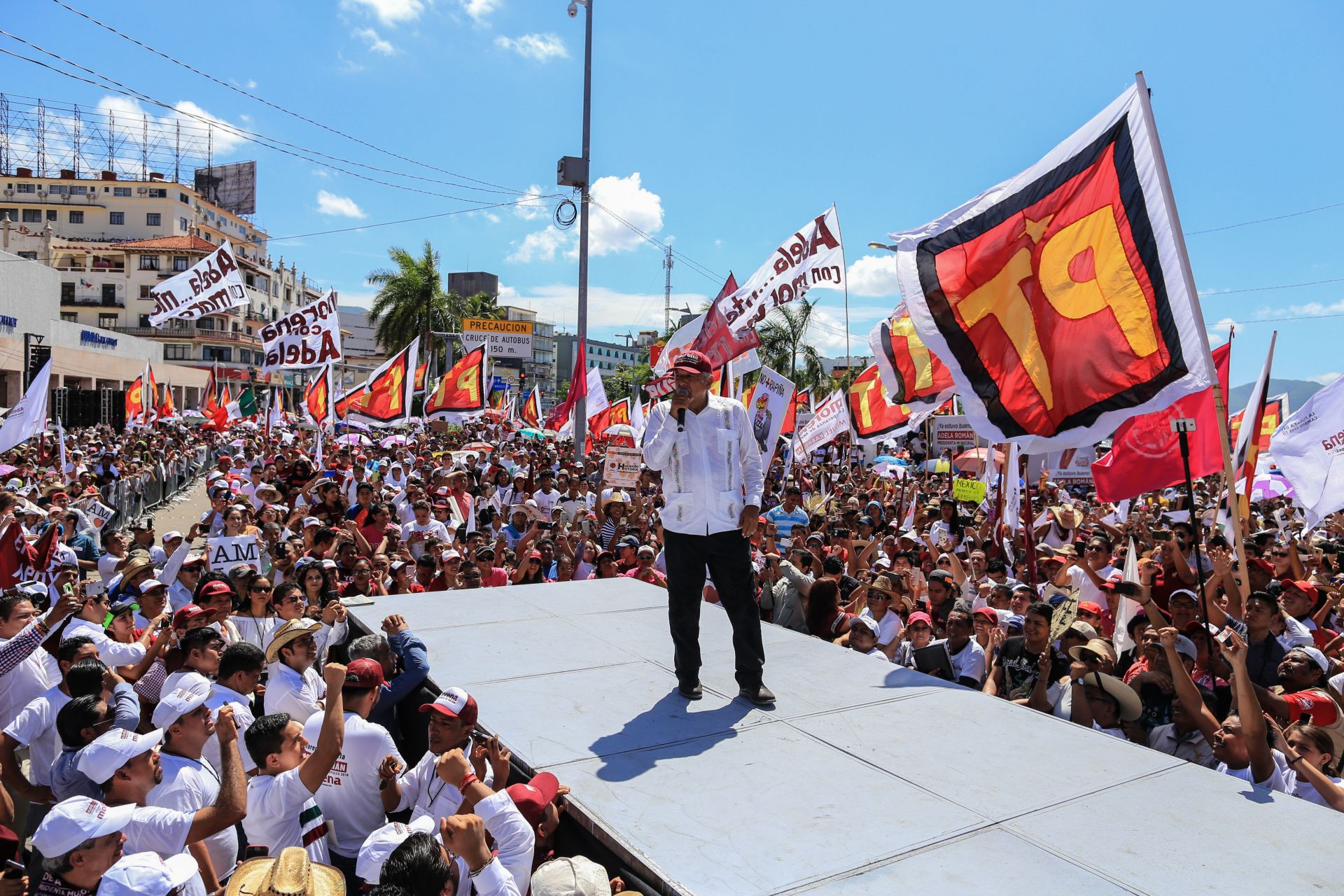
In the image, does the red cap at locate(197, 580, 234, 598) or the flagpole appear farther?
the red cap at locate(197, 580, 234, 598)

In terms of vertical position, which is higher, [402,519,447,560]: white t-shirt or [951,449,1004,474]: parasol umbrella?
[951,449,1004,474]: parasol umbrella

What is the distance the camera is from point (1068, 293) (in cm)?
513

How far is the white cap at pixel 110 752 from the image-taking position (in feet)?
10.6

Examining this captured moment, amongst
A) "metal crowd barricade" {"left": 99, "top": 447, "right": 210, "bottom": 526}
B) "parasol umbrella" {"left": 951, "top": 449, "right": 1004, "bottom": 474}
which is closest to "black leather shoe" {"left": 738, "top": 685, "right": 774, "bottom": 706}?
"parasol umbrella" {"left": 951, "top": 449, "right": 1004, "bottom": 474}

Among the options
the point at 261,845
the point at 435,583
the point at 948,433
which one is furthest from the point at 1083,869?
the point at 948,433

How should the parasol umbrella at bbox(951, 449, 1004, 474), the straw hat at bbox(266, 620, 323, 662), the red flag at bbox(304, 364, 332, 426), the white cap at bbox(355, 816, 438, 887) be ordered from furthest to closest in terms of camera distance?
1. the red flag at bbox(304, 364, 332, 426)
2. the parasol umbrella at bbox(951, 449, 1004, 474)
3. the straw hat at bbox(266, 620, 323, 662)
4. the white cap at bbox(355, 816, 438, 887)

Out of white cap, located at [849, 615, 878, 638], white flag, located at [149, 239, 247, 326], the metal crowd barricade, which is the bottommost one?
the metal crowd barricade

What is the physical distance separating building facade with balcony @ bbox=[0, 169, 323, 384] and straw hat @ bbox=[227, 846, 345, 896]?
68316 mm

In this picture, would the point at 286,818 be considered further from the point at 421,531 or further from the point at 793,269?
the point at 793,269

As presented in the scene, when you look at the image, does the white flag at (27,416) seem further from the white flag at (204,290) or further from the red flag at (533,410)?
the red flag at (533,410)

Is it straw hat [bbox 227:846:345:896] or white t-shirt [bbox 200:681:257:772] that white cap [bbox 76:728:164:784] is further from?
straw hat [bbox 227:846:345:896]

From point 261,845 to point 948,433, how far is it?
2775cm

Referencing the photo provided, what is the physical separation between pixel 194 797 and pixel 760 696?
2.36 meters

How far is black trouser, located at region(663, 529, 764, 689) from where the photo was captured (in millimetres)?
4230
